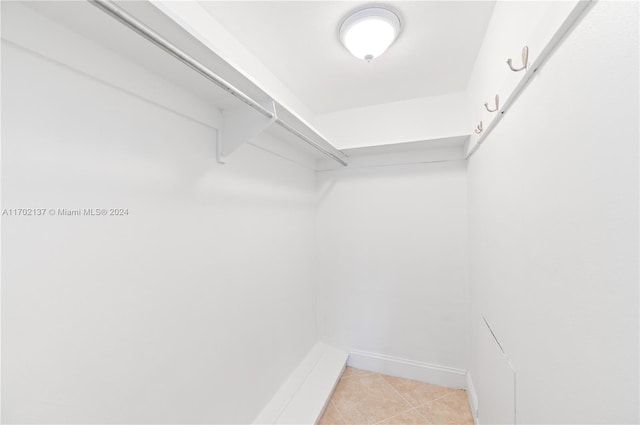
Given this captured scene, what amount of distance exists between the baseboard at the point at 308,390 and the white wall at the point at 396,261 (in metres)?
0.21

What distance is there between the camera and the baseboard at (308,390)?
168cm

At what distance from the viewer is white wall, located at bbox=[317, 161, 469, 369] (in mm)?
2180

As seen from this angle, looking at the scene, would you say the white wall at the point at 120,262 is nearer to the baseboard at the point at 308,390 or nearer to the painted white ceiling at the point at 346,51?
the baseboard at the point at 308,390

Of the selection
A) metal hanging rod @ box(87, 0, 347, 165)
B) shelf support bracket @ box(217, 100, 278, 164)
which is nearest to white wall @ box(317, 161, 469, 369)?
shelf support bracket @ box(217, 100, 278, 164)

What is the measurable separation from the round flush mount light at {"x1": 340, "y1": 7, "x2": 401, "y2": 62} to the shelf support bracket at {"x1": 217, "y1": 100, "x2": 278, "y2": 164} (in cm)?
70

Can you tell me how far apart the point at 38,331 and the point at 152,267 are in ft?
1.15

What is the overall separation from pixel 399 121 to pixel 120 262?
231cm

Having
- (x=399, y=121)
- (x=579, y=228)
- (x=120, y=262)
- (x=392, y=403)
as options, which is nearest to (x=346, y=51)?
(x=399, y=121)

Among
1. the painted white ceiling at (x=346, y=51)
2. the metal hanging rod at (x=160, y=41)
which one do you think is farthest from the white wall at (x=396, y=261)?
the metal hanging rod at (x=160, y=41)

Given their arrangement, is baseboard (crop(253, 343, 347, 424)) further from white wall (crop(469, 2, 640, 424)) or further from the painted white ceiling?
the painted white ceiling

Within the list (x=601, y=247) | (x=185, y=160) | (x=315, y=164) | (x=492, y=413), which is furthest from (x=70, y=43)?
(x=492, y=413)

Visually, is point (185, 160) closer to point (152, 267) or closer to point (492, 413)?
point (152, 267)

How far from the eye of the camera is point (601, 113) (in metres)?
0.52

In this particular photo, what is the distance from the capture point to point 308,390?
195 cm
